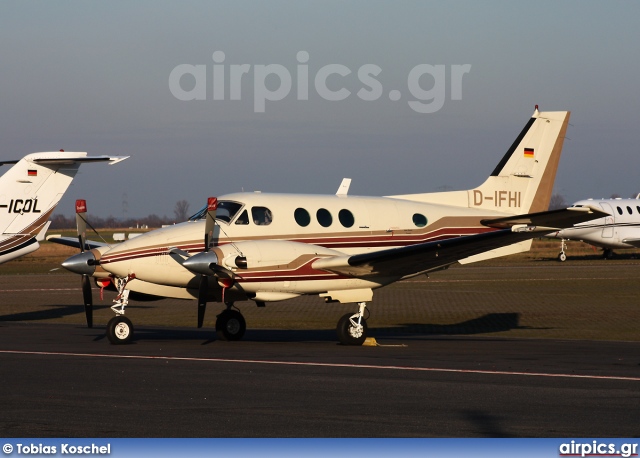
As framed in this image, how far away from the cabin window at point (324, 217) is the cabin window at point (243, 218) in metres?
1.63

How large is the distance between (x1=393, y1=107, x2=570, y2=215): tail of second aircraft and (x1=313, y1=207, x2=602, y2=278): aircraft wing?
138 inches

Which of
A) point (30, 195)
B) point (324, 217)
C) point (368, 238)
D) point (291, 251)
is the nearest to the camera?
point (291, 251)

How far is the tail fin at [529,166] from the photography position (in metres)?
21.9

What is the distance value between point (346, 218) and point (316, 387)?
7866 mm

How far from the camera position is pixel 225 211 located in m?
18.0

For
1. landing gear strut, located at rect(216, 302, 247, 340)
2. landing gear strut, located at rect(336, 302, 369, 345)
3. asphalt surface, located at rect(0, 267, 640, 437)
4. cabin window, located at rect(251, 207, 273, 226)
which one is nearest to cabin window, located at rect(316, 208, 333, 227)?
cabin window, located at rect(251, 207, 273, 226)

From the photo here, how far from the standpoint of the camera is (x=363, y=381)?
12.3 metres

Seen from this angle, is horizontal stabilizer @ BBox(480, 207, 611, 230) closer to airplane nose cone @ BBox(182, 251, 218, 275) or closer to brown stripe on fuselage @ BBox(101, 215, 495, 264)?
brown stripe on fuselage @ BBox(101, 215, 495, 264)

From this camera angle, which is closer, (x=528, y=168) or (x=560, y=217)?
(x=560, y=217)

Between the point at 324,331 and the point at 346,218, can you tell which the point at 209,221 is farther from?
the point at 324,331

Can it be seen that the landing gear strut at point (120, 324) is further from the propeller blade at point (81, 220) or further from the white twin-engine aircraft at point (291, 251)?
the propeller blade at point (81, 220)

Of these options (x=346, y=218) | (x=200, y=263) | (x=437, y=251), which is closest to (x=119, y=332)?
(x=200, y=263)

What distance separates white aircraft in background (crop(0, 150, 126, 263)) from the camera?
23.5m

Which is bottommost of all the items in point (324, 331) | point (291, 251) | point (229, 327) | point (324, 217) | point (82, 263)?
point (324, 331)
